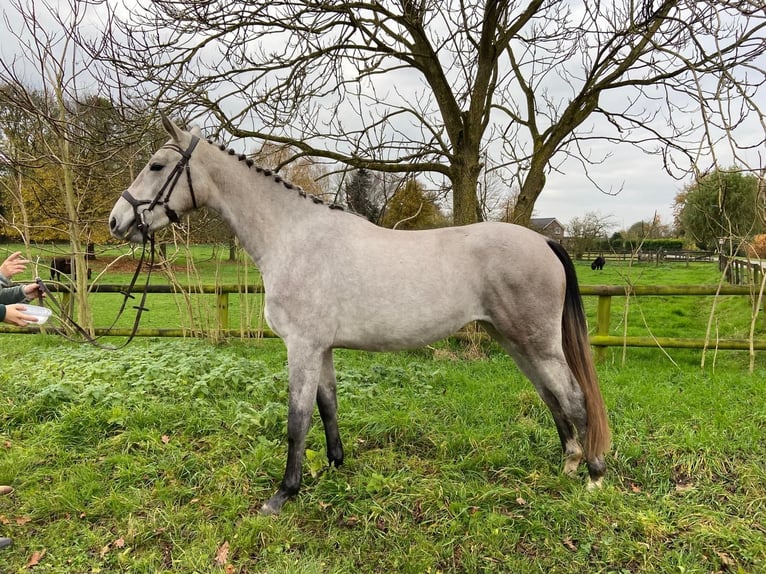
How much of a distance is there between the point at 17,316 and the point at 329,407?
1.77 meters

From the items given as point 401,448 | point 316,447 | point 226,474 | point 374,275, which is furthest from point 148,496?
point 374,275

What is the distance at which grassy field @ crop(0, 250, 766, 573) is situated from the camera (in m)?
2.11

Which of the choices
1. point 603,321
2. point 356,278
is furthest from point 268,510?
point 603,321

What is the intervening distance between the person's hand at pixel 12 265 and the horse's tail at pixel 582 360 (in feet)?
11.1

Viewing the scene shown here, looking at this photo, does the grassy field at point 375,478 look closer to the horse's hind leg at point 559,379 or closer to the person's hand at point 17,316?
the horse's hind leg at point 559,379

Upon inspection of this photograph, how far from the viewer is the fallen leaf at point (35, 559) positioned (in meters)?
2.09

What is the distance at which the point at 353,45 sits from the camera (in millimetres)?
4879

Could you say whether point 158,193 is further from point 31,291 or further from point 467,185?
point 467,185

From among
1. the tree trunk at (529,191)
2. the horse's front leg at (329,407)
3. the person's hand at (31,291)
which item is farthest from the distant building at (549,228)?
the person's hand at (31,291)

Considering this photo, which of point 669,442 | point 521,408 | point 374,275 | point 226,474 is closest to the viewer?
point 374,275

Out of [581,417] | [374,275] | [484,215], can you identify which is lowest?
[581,417]

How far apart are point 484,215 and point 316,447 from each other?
4133 mm

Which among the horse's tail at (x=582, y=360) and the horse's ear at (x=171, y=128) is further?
the horse's tail at (x=582, y=360)

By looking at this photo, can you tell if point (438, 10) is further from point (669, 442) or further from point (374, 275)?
point (669, 442)
